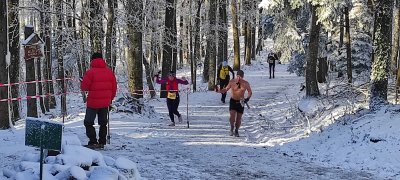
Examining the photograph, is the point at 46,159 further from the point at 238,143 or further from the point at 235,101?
the point at 235,101

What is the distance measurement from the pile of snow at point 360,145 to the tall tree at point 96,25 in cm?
724

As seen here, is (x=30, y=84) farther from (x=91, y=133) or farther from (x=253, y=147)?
(x=253, y=147)

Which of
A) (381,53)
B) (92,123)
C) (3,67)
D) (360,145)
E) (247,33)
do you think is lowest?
(360,145)

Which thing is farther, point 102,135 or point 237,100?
point 237,100

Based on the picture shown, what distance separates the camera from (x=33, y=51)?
11.7 meters

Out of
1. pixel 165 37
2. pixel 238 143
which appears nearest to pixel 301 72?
pixel 165 37

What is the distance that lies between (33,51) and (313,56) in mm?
9853

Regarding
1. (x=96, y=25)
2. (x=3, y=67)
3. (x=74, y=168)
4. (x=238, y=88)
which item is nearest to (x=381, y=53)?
(x=238, y=88)

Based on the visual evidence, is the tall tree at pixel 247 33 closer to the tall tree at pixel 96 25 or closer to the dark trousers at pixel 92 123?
the tall tree at pixel 96 25

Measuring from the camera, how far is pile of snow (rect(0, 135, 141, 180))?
20.2 ft

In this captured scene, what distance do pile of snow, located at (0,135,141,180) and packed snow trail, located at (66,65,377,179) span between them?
81cm

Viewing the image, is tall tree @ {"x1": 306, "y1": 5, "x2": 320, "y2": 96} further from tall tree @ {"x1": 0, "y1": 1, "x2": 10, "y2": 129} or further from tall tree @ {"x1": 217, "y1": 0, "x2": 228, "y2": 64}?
tall tree @ {"x1": 217, "y1": 0, "x2": 228, "y2": 64}

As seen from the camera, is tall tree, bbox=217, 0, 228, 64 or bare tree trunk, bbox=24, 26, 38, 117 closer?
bare tree trunk, bbox=24, 26, 38, 117

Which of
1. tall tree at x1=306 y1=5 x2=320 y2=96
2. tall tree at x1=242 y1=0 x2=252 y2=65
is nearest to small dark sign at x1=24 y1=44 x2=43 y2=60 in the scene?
tall tree at x1=306 y1=5 x2=320 y2=96
